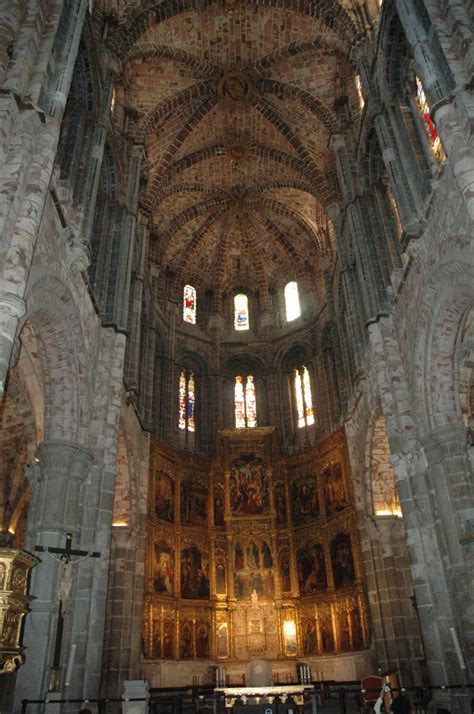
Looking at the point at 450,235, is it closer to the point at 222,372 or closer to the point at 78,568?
the point at 78,568

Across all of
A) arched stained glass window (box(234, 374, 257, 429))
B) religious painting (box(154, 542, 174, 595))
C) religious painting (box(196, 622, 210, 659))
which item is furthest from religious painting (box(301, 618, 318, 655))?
arched stained glass window (box(234, 374, 257, 429))

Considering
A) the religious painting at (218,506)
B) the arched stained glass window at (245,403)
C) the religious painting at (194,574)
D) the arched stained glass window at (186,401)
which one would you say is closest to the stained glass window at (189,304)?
the arched stained glass window at (186,401)

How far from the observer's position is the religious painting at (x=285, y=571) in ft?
78.7

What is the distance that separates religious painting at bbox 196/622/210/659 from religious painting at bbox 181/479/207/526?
3803 millimetres

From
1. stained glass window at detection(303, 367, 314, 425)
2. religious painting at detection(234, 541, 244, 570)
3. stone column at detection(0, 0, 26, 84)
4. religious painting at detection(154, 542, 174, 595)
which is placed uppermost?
stained glass window at detection(303, 367, 314, 425)

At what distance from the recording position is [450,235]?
1219 centimetres

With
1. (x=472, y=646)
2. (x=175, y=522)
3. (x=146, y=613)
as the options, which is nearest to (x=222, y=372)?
(x=175, y=522)

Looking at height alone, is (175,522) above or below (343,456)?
below

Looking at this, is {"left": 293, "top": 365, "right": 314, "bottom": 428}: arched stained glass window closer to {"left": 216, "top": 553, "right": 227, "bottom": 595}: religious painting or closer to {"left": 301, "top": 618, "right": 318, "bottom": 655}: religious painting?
{"left": 216, "top": 553, "right": 227, "bottom": 595}: religious painting

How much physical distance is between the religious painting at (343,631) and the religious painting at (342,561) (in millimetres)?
1005

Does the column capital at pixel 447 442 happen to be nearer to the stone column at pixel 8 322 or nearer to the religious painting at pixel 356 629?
the stone column at pixel 8 322

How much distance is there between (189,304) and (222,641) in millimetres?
16241

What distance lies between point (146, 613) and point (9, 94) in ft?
54.5

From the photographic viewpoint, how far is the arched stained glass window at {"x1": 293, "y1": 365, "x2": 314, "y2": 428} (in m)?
28.0
